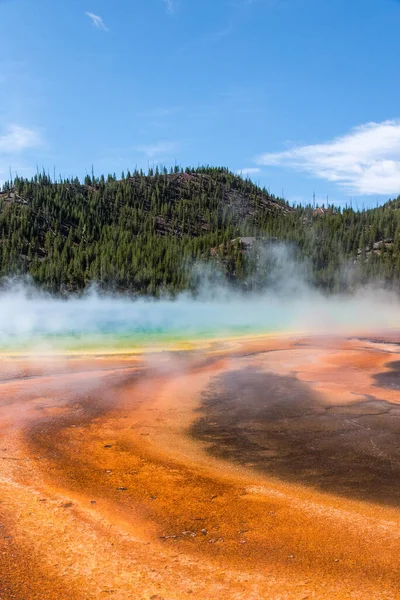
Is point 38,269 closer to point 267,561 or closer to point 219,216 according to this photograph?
point 219,216

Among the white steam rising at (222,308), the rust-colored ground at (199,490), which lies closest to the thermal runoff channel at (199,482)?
the rust-colored ground at (199,490)

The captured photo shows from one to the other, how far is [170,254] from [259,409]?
297 feet

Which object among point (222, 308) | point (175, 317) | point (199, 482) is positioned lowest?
point (199, 482)

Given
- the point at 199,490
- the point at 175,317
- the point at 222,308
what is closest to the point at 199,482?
the point at 199,490

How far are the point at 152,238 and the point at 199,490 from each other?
108 meters

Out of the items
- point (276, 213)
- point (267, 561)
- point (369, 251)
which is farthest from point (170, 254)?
point (267, 561)

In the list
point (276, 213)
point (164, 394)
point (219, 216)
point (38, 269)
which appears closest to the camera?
point (164, 394)

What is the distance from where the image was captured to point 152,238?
378ft

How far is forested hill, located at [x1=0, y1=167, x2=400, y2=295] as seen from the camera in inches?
3666

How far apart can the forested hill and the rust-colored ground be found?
75.0 meters

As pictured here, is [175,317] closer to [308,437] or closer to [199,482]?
[308,437]

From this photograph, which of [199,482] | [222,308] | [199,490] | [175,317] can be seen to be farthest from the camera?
[222,308]

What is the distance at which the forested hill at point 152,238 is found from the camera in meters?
93.1

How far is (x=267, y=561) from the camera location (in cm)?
661
